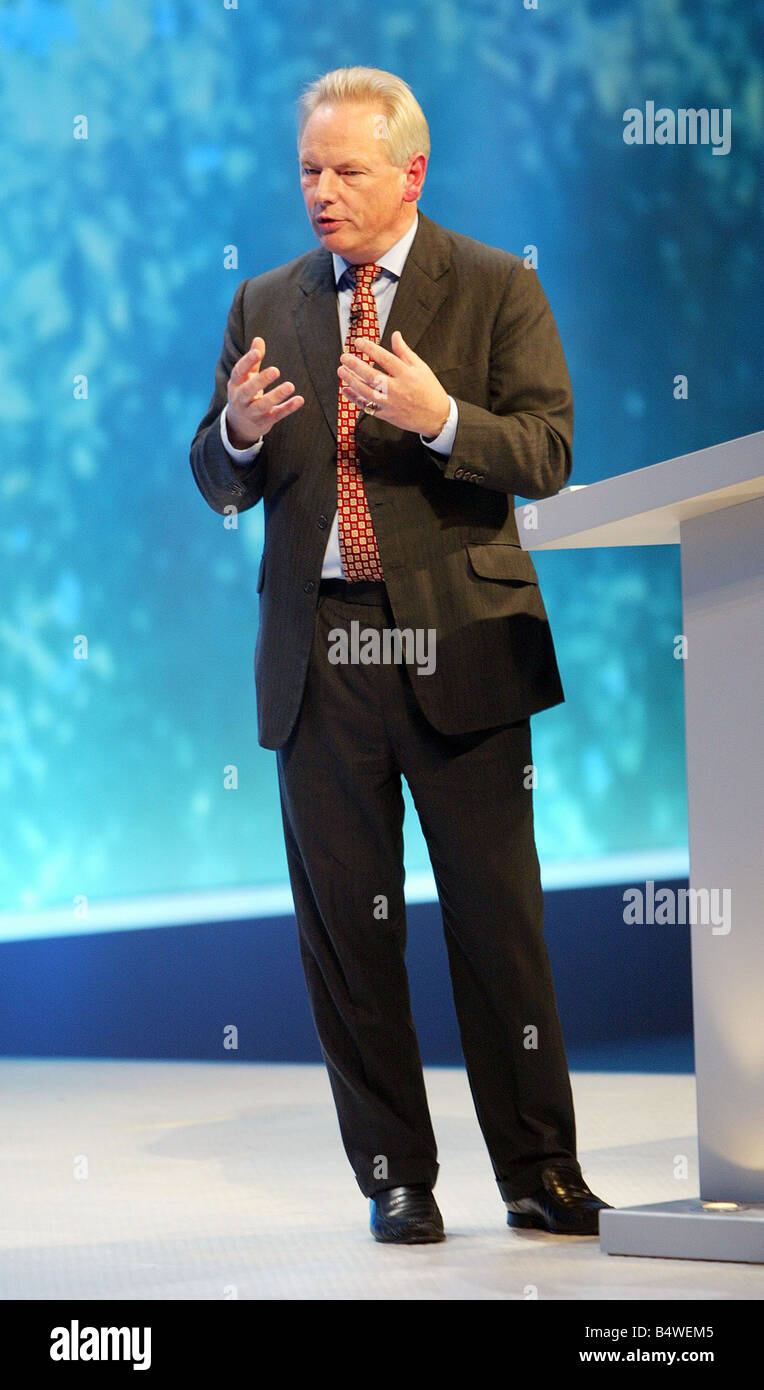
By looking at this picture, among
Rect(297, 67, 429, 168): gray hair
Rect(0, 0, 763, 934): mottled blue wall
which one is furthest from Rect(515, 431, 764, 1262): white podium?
Rect(0, 0, 763, 934): mottled blue wall

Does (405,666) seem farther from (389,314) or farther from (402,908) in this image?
(389,314)

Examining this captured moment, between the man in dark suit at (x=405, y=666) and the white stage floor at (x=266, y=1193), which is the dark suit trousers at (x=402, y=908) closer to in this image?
the man in dark suit at (x=405, y=666)

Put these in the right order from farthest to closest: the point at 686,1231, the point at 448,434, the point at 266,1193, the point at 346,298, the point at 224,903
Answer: the point at 224,903
the point at 266,1193
the point at 346,298
the point at 448,434
the point at 686,1231

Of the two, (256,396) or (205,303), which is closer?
(256,396)

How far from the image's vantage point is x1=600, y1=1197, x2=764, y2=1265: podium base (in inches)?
75.0

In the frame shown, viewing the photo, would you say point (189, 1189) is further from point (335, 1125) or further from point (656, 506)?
point (656, 506)

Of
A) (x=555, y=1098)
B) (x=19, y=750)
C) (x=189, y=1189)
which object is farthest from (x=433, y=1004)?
(x=555, y=1098)

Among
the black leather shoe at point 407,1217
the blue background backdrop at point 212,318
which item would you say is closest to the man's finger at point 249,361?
the black leather shoe at point 407,1217

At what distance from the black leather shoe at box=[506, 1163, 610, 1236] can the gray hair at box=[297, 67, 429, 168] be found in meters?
1.30

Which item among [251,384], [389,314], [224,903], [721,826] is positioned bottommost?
[224,903]

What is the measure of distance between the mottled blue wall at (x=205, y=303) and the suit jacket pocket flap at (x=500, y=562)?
8.35ft

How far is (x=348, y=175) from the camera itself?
7.22 ft

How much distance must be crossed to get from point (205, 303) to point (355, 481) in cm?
268

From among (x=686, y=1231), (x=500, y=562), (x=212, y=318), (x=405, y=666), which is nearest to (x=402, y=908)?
(x=405, y=666)
